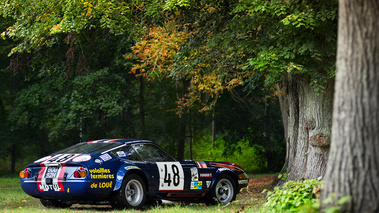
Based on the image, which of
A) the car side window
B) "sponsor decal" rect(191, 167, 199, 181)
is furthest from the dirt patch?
the car side window

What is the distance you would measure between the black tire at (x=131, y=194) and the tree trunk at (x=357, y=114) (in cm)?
558

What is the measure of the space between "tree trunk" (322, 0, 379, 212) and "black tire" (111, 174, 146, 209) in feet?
18.3

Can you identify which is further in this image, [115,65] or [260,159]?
[260,159]

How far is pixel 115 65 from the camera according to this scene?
2136 centimetres

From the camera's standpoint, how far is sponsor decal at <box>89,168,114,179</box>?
9.48 meters

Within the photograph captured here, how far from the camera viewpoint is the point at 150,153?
10859 mm

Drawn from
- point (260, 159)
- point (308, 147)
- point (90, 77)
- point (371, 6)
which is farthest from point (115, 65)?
point (371, 6)

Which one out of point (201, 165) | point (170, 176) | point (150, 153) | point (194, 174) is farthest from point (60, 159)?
point (201, 165)

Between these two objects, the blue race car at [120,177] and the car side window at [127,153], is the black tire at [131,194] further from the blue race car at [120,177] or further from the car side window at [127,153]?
the car side window at [127,153]

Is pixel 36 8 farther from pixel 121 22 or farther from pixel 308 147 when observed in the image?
pixel 308 147

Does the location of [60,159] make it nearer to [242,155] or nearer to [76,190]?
[76,190]

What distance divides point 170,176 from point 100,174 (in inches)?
69.5

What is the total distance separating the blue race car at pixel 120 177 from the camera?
952 centimetres

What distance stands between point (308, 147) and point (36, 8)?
10.1 m
